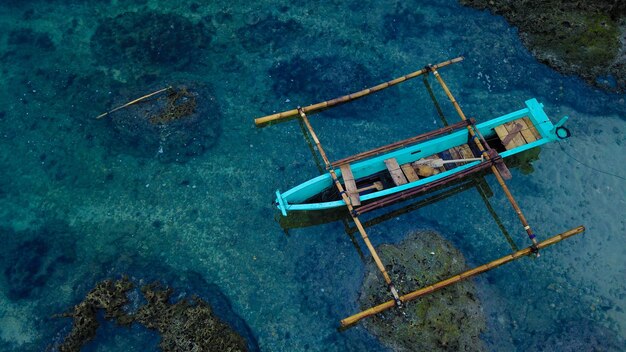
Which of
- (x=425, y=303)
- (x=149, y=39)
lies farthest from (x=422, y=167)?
(x=149, y=39)

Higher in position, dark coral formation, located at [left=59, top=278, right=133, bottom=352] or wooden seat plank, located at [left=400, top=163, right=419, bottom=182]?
wooden seat plank, located at [left=400, top=163, right=419, bottom=182]

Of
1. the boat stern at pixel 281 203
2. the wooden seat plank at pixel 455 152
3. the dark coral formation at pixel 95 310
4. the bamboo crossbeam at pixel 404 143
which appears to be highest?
the bamboo crossbeam at pixel 404 143

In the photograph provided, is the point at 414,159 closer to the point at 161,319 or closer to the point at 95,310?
the point at 161,319

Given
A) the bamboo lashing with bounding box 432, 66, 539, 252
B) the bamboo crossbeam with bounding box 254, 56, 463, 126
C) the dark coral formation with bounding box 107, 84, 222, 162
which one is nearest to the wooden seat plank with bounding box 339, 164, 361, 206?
the bamboo crossbeam with bounding box 254, 56, 463, 126

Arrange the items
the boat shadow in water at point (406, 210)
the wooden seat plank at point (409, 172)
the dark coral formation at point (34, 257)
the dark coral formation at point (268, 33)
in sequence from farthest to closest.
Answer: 1. the dark coral formation at point (268, 33)
2. the boat shadow in water at point (406, 210)
3. the wooden seat plank at point (409, 172)
4. the dark coral formation at point (34, 257)

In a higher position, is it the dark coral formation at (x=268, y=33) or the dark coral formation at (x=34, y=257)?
the dark coral formation at (x=268, y=33)

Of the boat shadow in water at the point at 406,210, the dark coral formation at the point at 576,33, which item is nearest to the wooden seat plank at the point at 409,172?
the boat shadow in water at the point at 406,210

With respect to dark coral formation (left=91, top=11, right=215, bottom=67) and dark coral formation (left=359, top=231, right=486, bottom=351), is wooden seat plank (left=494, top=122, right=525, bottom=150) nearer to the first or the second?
dark coral formation (left=359, top=231, right=486, bottom=351)

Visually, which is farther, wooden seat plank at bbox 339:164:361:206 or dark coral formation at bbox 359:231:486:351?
wooden seat plank at bbox 339:164:361:206

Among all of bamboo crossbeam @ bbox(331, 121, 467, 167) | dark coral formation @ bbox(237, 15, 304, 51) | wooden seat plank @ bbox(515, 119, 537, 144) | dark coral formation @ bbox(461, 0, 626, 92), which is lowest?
bamboo crossbeam @ bbox(331, 121, 467, 167)

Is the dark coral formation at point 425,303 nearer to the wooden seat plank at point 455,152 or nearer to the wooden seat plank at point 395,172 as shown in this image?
the wooden seat plank at point 395,172
